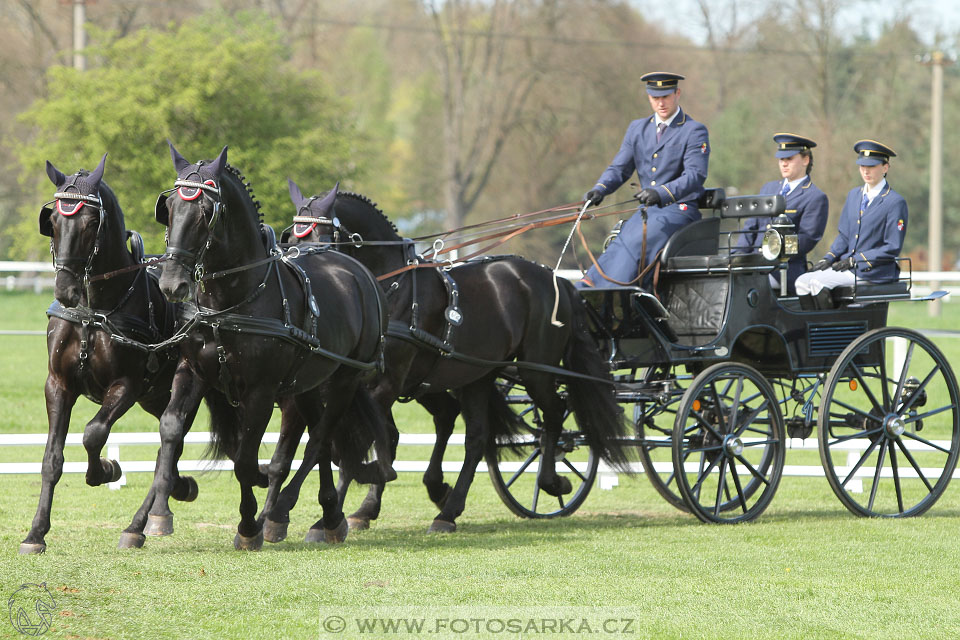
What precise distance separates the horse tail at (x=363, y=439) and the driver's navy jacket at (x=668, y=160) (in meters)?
2.23

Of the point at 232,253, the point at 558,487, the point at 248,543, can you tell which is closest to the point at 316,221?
the point at 232,253

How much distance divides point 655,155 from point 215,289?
11.2ft

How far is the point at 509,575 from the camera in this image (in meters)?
5.75

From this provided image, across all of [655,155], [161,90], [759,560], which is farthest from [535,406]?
[161,90]

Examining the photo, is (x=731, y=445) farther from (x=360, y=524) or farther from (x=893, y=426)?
(x=360, y=524)

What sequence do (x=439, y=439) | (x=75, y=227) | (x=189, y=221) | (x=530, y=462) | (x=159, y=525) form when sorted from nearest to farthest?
(x=189, y=221), (x=75, y=227), (x=159, y=525), (x=439, y=439), (x=530, y=462)

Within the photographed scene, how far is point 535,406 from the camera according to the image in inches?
331

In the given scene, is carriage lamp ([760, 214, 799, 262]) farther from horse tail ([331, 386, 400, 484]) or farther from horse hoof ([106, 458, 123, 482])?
horse hoof ([106, 458, 123, 482])

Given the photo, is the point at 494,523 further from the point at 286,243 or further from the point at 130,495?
the point at 130,495

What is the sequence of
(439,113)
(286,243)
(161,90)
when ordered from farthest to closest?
1. (439,113)
2. (161,90)
3. (286,243)

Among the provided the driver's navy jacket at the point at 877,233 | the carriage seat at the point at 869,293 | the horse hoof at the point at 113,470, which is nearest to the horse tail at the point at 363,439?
the horse hoof at the point at 113,470

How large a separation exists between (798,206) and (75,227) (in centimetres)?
484

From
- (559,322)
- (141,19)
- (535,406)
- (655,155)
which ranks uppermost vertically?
(141,19)

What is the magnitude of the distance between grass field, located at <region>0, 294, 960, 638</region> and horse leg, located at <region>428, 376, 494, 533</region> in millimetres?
202
